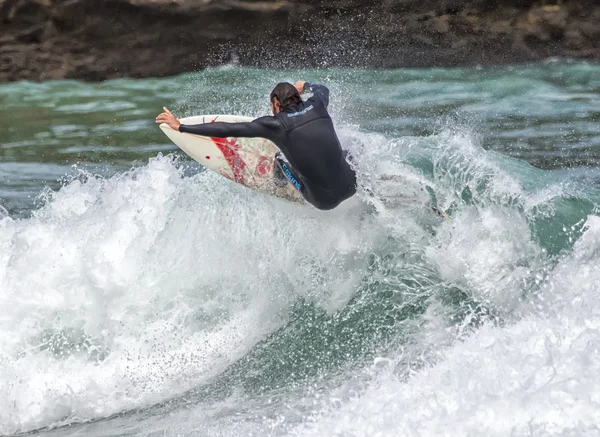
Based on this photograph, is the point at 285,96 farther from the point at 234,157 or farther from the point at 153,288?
the point at 153,288

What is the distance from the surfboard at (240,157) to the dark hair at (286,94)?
695 mm

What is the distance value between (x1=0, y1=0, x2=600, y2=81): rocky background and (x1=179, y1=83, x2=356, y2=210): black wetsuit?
1016 centimetres

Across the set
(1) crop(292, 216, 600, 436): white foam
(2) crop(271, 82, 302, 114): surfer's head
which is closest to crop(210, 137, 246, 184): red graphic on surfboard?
(2) crop(271, 82, 302, 114): surfer's head

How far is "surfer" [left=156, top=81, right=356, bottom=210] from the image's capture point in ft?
19.2

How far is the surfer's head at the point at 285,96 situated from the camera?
589 cm

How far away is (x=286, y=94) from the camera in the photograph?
5.89m

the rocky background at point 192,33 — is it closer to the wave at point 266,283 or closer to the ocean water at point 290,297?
the ocean water at point 290,297

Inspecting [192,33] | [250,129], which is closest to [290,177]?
[250,129]

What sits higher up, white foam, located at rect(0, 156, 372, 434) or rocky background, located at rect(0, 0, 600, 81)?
rocky background, located at rect(0, 0, 600, 81)

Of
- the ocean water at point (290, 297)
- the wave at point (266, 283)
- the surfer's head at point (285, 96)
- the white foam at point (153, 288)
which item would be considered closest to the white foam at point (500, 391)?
the ocean water at point (290, 297)

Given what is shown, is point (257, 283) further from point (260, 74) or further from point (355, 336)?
point (260, 74)

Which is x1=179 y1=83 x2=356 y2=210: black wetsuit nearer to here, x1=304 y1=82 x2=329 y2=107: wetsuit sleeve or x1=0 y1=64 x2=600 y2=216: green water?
x1=304 y1=82 x2=329 y2=107: wetsuit sleeve

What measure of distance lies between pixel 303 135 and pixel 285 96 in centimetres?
31

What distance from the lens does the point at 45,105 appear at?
14.7 meters
